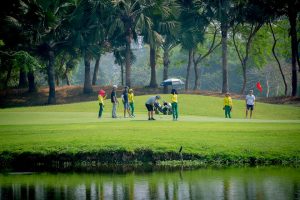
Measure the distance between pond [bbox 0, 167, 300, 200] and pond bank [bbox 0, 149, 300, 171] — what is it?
1646 mm

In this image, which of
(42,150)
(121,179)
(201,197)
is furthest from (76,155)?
(201,197)

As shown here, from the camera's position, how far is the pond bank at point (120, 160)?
28.1 metres

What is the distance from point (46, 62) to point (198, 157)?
52.2 meters

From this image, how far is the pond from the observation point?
816 inches

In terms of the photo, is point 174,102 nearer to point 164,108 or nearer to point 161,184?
point 164,108

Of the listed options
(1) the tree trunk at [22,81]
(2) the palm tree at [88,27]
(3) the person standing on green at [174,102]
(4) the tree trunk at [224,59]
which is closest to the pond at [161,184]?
(3) the person standing on green at [174,102]

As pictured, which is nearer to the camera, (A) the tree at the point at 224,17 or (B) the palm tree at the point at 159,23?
(B) the palm tree at the point at 159,23

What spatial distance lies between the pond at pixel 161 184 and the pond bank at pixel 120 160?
1646 mm

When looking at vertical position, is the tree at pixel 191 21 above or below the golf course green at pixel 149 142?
above

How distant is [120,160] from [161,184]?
585cm

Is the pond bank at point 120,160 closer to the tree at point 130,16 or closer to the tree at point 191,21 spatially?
the tree at point 130,16

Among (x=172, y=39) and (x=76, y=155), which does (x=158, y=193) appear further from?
(x=172, y=39)

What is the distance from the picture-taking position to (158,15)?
233 feet

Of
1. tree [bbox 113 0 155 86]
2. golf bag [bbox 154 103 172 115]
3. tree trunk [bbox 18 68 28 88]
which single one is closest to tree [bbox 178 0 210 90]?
tree [bbox 113 0 155 86]
